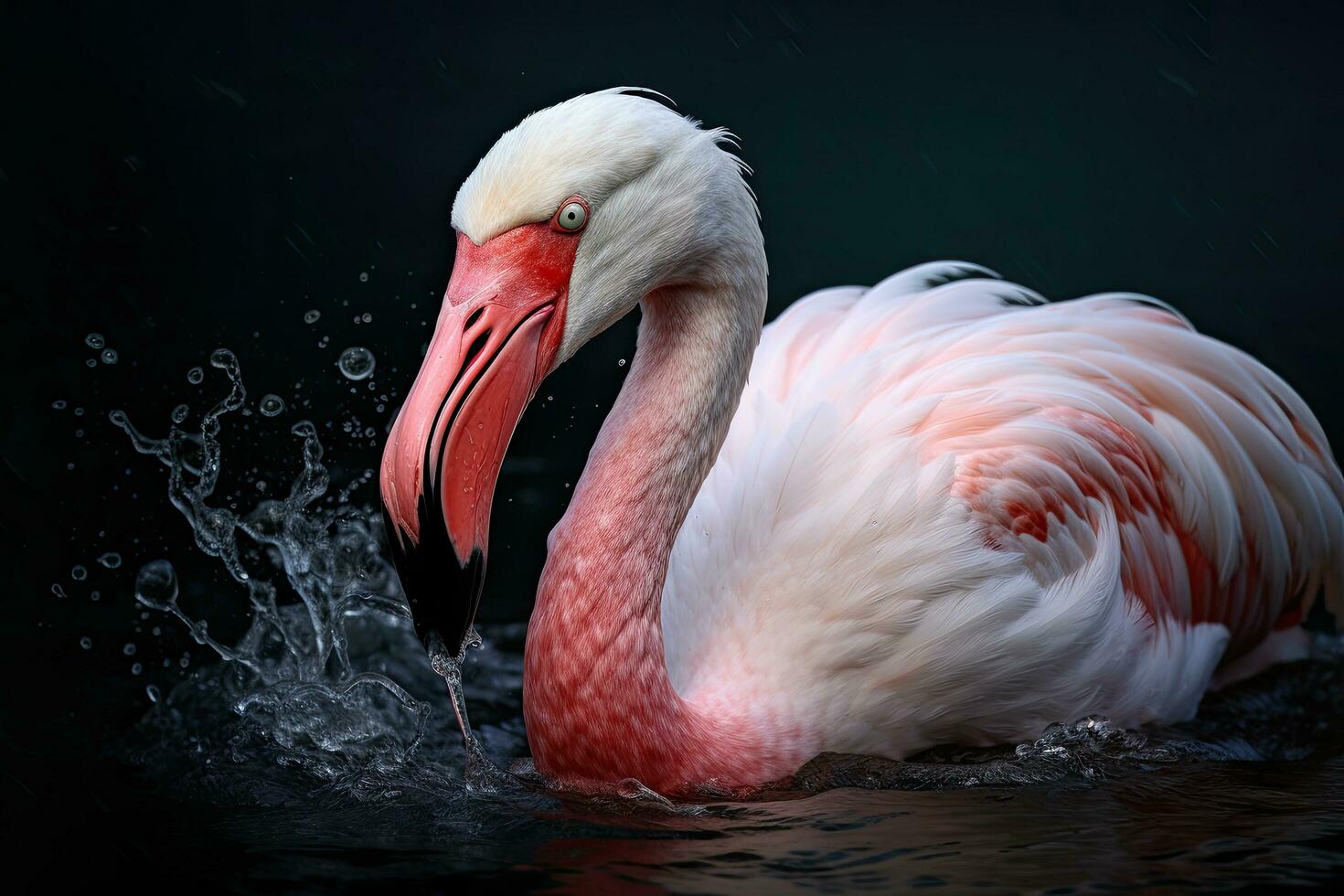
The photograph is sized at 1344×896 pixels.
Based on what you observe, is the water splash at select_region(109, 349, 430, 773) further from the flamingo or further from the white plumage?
the white plumage

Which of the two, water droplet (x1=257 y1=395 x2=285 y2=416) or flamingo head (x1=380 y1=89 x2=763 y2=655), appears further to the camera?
water droplet (x1=257 y1=395 x2=285 y2=416)

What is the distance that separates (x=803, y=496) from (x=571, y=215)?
809mm

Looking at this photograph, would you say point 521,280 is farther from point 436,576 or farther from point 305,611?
point 305,611

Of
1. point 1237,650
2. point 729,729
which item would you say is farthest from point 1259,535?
point 729,729

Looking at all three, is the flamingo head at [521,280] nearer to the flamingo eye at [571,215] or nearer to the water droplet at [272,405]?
the flamingo eye at [571,215]

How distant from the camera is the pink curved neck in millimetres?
2469

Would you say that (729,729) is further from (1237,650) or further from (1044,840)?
(1237,650)

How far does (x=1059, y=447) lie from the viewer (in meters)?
2.89

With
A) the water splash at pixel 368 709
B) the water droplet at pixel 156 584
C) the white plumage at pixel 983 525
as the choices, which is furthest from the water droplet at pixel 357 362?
the white plumage at pixel 983 525

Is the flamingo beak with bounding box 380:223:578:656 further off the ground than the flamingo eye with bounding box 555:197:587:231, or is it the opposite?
the flamingo eye with bounding box 555:197:587:231

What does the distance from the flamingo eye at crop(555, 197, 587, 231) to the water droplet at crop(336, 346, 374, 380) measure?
0.94 meters

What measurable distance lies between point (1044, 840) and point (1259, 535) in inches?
49.4

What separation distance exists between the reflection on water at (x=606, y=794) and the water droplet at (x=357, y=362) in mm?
247

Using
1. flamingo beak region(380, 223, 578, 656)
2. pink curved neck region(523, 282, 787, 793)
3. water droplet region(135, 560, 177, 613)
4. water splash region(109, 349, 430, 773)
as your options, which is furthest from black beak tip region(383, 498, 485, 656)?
water droplet region(135, 560, 177, 613)
